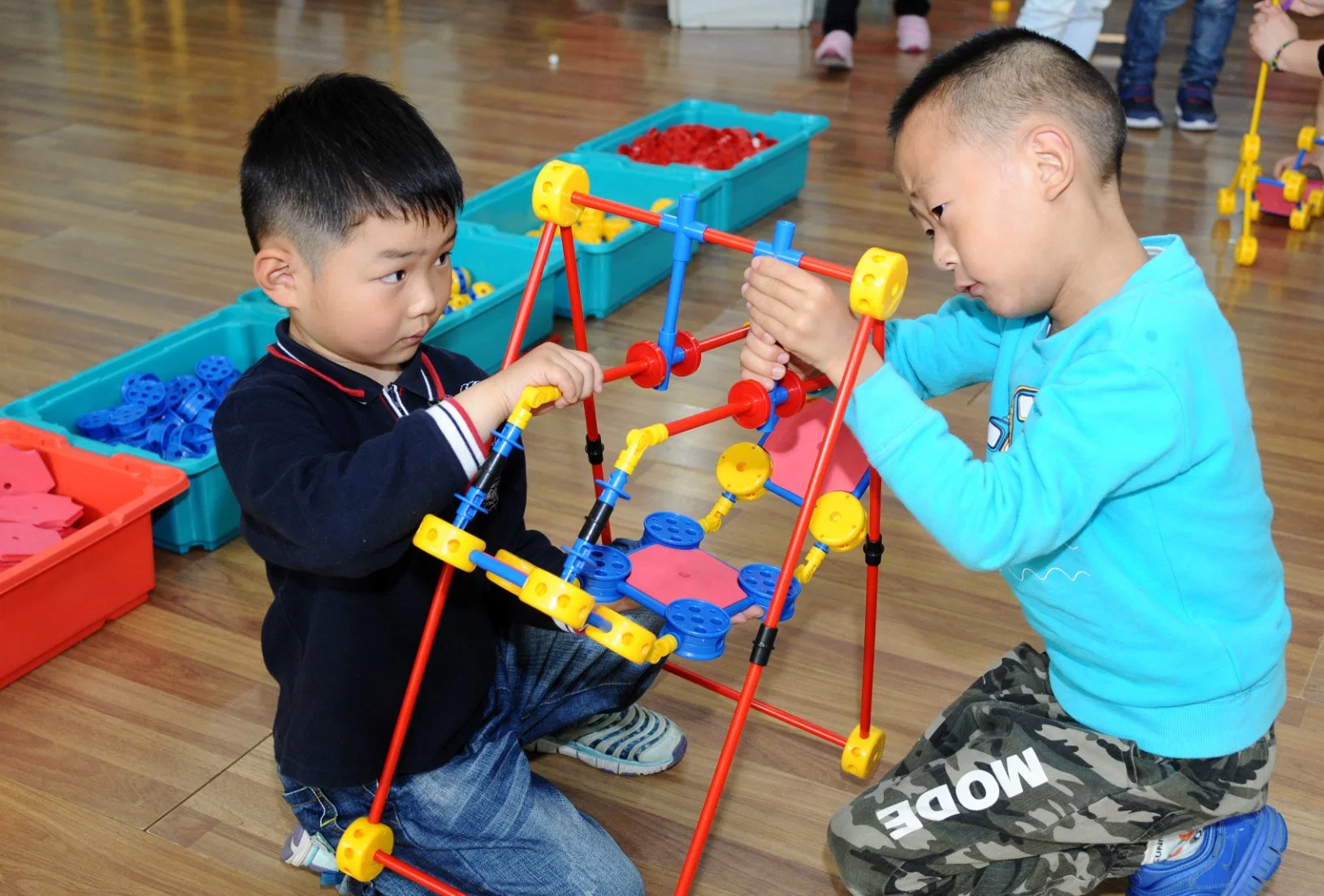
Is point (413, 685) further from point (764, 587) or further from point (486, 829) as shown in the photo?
point (764, 587)

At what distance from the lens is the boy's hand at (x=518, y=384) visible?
112 centimetres

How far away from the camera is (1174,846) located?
1.30 metres

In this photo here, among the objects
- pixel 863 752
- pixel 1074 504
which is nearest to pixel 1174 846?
pixel 863 752

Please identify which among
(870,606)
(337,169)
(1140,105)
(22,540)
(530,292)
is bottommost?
(22,540)

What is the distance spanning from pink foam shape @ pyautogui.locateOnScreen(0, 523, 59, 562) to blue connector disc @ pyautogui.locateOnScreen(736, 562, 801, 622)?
2.80ft

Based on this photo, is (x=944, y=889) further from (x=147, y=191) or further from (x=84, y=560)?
(x=147, y=191)

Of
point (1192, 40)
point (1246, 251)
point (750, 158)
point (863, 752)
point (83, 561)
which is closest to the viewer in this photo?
point (863, 752)

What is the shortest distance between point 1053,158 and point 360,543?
632 mm

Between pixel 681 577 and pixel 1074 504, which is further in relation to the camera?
pixel 681 577

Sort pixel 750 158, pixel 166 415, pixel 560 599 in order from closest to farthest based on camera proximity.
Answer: pixel 560 599 < pixel 166 415 < pixel 750 158

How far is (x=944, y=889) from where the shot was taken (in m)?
1.31

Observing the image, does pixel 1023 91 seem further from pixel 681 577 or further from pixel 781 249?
pixel 681 577

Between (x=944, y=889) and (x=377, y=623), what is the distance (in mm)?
585

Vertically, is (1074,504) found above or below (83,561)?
above
